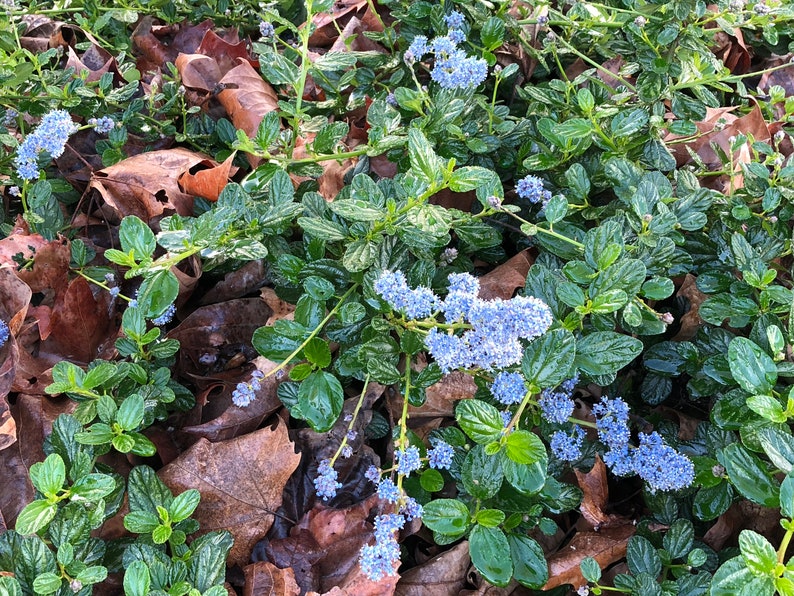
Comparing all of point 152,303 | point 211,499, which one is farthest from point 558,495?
point 152,303

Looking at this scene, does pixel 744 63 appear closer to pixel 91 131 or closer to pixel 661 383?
pixel 661 383

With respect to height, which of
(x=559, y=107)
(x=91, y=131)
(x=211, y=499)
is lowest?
(x=211, y=499)

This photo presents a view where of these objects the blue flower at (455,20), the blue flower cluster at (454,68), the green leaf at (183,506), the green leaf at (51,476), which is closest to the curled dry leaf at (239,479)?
the green leaf at (183,506)

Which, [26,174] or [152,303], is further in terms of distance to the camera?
[26,174]

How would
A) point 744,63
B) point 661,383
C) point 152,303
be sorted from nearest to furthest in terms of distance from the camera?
point 152,303, point 661,383, point 744,63

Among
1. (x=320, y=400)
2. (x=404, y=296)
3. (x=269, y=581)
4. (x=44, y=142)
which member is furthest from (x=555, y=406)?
(x=44, y=142)

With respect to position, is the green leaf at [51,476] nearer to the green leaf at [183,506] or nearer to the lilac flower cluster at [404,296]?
the green leaf at [183,506]

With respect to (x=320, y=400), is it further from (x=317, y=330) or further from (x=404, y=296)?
(x=404, y=296)
